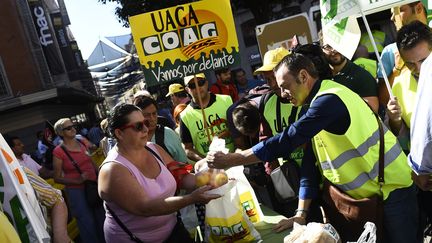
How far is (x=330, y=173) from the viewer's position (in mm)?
2691

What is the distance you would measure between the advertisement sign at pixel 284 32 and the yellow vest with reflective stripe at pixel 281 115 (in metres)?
4.03

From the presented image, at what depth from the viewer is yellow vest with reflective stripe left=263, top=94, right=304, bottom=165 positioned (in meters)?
3.52

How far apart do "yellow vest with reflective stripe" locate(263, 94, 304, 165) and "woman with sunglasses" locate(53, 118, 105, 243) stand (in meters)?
3.10

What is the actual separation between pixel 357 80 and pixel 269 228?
1466mm

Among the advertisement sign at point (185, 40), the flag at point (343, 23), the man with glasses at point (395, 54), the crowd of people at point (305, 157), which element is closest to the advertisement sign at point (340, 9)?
the flag at point (343, 23)

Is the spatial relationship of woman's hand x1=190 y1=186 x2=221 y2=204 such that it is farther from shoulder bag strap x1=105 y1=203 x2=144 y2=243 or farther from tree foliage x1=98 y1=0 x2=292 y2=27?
tree foliage x1=98 y1=0 x2=292 y2=27

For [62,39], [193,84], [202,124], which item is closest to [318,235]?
[202,124]

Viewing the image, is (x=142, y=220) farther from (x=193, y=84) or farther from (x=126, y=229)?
(x=193, y=84)

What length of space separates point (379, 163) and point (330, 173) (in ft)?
0.98

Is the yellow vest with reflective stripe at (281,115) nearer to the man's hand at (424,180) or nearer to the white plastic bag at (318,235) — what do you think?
the man's hand at (424,180)

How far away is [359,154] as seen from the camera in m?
2.50

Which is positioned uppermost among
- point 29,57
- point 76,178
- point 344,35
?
point 29,57

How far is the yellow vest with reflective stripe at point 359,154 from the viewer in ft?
8.09

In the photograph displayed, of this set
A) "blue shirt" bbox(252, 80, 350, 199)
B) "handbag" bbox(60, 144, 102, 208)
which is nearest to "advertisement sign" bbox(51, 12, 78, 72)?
"handbag" bbox(60, 144, 102, 208)
